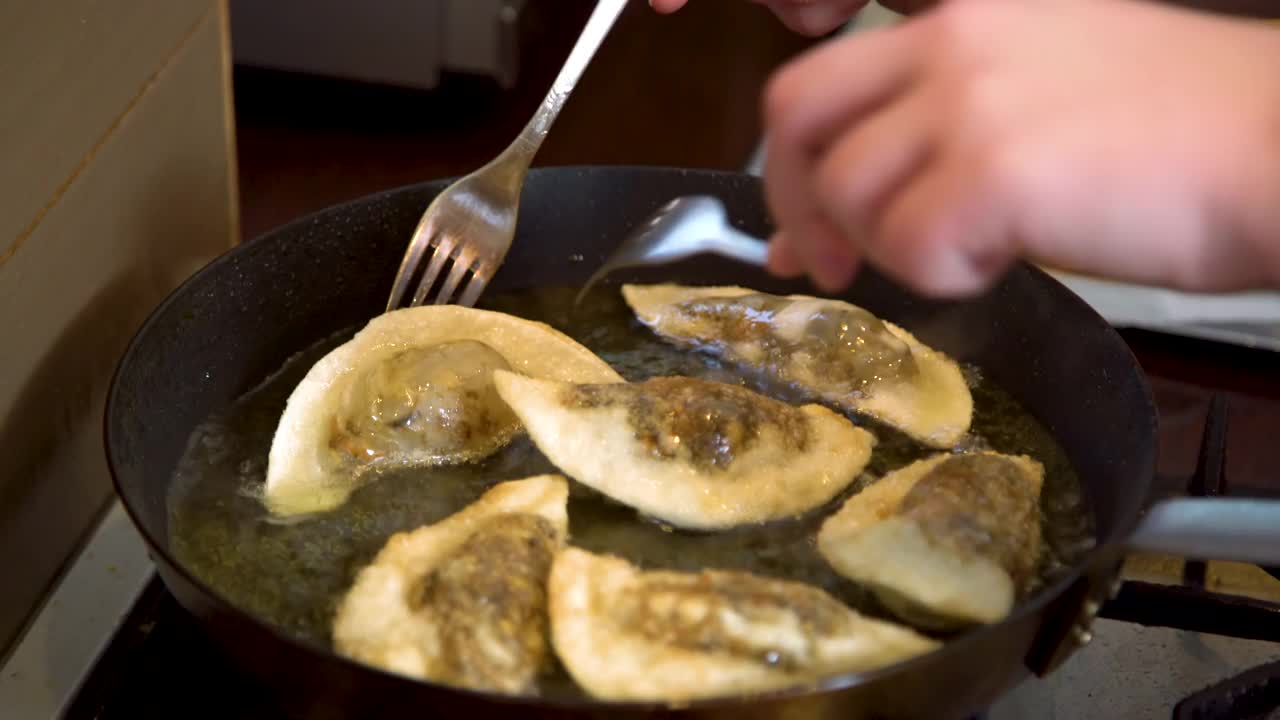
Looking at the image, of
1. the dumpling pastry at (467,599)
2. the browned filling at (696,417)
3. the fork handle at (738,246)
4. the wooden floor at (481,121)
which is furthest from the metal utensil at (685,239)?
the wooden floor at (481,121)

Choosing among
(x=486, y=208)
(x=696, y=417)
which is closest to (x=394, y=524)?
(x=696, y=417)

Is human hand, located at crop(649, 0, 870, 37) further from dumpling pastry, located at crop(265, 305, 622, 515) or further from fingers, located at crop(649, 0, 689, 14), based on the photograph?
dumpling pastry, located at crop(265, 305, 622, 515)

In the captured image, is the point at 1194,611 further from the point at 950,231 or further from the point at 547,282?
the point at 547,282

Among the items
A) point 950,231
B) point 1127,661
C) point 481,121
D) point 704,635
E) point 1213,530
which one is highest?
point 950,231

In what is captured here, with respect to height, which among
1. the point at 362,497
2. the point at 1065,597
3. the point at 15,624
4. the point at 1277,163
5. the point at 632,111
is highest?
the point at 1277,163

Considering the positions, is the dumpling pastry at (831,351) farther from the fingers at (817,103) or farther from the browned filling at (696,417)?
the fingers at (817,103)

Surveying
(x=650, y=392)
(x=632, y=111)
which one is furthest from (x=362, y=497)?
(x=632, y=111)

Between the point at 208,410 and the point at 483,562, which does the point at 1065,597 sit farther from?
the point at 208,410
